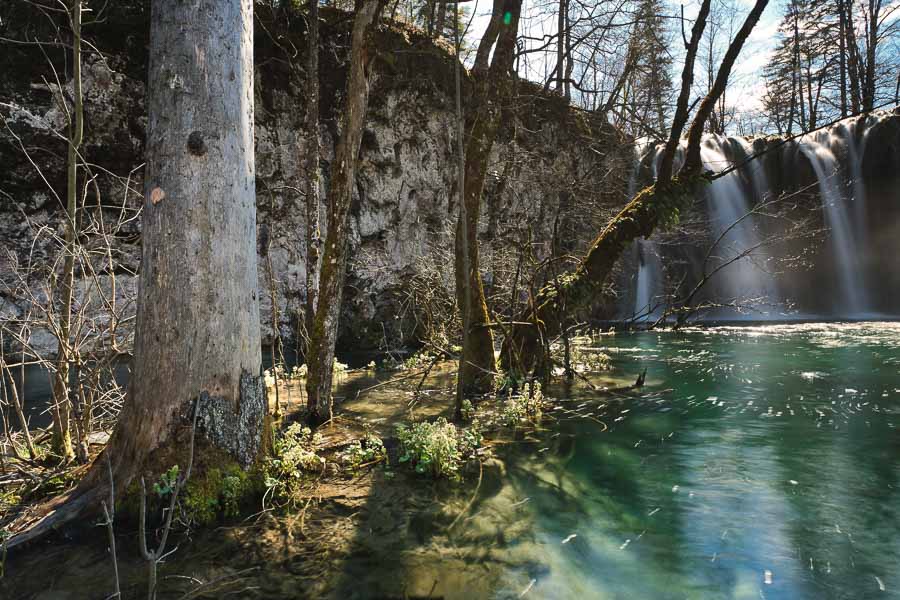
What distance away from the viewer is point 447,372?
9.73 meters

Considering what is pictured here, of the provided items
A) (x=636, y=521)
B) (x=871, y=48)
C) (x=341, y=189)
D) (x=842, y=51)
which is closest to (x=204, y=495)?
(x=636, y=521)

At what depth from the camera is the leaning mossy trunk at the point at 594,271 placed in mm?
7512

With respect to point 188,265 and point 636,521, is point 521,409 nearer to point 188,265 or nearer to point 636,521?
point 636,521

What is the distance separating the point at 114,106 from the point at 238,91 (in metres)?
10.2

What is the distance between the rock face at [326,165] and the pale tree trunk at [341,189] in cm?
213

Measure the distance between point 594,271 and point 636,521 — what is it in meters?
4.53

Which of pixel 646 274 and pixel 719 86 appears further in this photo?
pixel 646 274

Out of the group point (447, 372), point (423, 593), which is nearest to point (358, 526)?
point (423, 593)

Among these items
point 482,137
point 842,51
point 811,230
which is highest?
point 842,51

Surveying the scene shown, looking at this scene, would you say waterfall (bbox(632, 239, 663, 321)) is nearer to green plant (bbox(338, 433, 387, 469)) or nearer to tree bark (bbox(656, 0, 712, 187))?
tree bark (bbox(656, 0, 712, 187))

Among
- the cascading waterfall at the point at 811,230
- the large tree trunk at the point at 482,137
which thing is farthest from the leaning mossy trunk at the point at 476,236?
the cascading waterfall at the point at 811,230

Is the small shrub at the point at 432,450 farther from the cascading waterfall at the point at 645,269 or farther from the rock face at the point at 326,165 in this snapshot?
the cascading waterfall at the point at 645,269

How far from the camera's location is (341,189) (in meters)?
5.21

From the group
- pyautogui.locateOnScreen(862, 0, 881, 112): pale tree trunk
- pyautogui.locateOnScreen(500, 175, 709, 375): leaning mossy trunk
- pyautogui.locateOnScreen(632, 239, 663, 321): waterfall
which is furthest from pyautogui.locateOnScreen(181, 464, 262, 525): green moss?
pyautogui.locateOnScreen(862, 0, 881, 112): pale tree trunk
